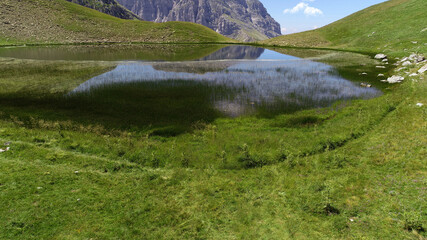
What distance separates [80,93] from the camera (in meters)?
32.7

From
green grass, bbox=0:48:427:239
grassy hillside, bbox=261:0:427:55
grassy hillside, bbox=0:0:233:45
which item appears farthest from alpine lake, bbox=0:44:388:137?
grassy hillside, bbox=0:0:233:45

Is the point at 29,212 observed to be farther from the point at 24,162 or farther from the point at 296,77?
the point at 296,77

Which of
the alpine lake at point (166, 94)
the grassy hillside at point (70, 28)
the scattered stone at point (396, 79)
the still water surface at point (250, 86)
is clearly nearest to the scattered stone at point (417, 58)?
the alpine lake at point (166, 94)

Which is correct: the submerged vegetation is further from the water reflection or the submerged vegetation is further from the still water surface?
the still water surface

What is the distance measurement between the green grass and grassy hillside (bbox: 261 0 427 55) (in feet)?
207

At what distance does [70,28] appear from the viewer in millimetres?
128625

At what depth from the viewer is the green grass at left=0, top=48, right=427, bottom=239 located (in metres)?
9.80

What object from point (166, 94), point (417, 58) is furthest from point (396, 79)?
point (166, 94)

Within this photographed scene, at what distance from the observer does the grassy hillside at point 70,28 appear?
369 ft

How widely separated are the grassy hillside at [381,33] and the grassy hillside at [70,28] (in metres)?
74.2

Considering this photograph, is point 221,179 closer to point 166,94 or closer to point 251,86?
point 166,94

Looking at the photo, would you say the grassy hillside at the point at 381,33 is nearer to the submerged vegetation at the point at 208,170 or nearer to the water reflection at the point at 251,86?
the water reflection at the point at 251,86

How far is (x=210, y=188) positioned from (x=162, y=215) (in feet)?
11.6

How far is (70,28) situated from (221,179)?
524 ft
